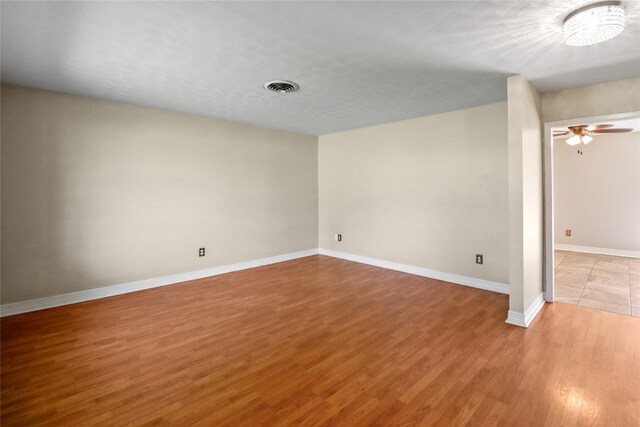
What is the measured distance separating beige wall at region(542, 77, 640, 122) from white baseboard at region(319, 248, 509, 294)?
198 cm

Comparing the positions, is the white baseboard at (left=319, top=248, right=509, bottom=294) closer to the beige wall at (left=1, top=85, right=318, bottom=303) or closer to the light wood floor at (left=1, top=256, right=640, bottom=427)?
the light wood floor at (left=1, top=256, right=640, bottom=427)

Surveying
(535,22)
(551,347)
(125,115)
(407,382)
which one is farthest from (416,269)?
(125,115)

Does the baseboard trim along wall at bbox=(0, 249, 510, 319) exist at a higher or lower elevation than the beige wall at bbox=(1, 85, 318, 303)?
lower

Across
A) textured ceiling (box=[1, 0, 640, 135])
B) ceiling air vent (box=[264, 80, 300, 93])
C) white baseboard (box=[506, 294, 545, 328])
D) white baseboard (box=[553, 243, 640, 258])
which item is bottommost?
white baseboard (box=[506, 294, 545, 328])

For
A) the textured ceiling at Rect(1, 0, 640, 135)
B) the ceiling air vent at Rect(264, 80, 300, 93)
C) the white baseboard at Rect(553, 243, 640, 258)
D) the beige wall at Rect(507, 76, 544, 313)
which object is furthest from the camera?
the white baseboard at Rect(553, 243, 640, 258)

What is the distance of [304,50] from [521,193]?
226cm

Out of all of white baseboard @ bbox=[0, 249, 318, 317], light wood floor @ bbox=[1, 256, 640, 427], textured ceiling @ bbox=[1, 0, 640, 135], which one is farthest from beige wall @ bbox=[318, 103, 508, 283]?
white baseboard @ bbox=[0, 249, 318, 317]

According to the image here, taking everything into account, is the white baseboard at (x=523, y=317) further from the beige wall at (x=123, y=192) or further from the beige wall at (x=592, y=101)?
the beige wall at (x=123, y=192)

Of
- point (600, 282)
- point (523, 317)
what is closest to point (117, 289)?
point (523, 317)

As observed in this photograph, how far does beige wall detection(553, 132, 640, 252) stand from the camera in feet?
17.5

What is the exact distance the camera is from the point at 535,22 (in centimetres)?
188

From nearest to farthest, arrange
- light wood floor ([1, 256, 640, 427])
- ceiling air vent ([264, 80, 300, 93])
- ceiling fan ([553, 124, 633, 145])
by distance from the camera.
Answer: light wood floor ([1, 256, 640, 427]) < ceiling air vent ([264, 80, 300, 93]) < ceiling fan ([553, 124, 633, 145])

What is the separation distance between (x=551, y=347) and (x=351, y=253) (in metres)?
3.28

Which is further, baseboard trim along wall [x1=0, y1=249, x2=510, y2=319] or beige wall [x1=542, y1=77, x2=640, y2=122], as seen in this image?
baseboard trim along wall [x1=0, y1=249, x2=510, y2=319]
